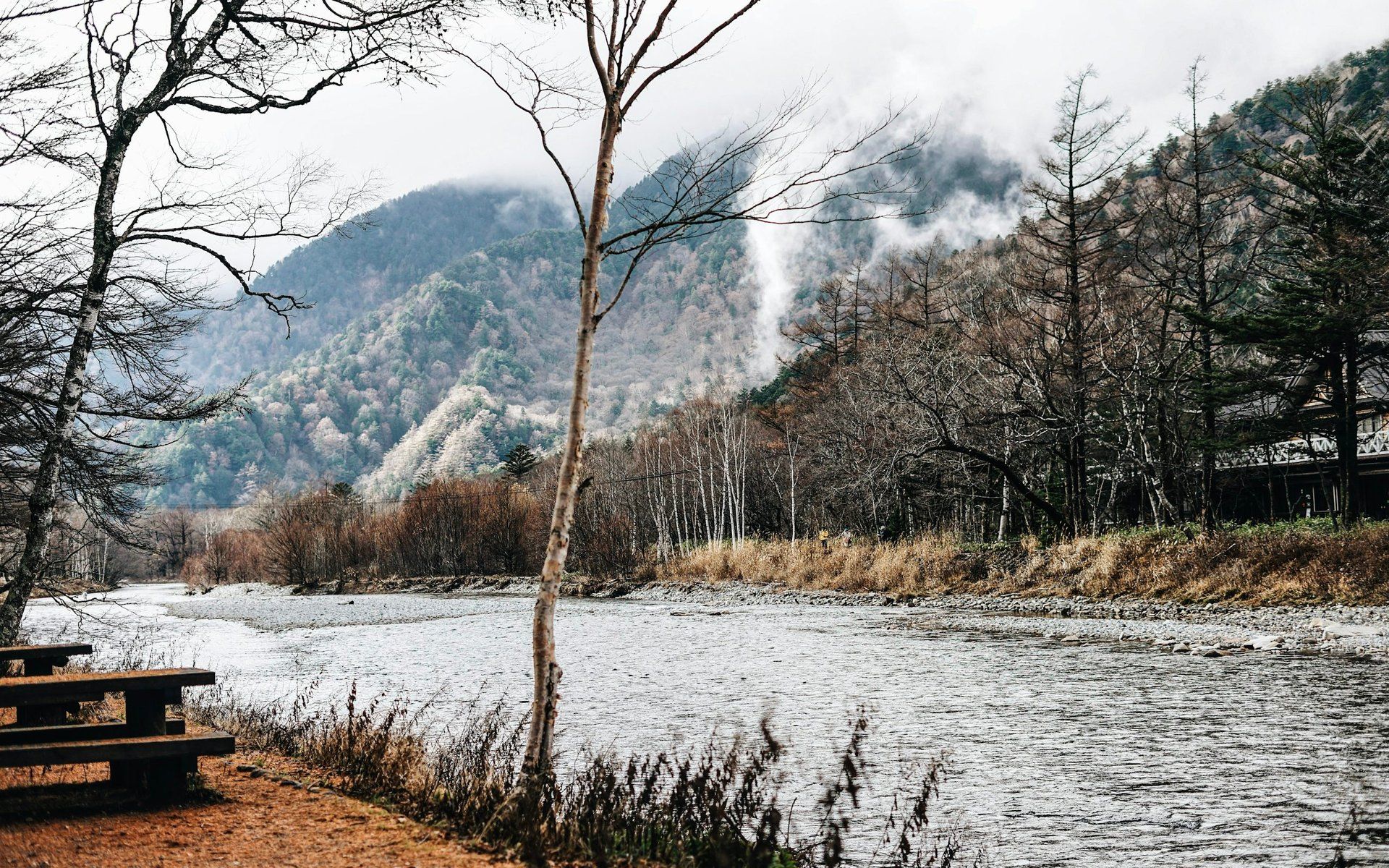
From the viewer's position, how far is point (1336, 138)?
2605cm

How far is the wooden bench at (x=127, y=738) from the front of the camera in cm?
552

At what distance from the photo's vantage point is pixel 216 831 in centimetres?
531

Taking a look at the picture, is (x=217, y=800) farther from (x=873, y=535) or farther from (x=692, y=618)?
(x=873, y=535)

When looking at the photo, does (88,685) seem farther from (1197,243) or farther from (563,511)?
(1197,243)

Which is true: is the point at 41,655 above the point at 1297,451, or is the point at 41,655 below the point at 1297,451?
below

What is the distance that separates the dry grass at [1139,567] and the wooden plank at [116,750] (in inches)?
822

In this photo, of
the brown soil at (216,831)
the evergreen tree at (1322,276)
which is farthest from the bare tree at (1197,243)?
the brown soil at (216,831)

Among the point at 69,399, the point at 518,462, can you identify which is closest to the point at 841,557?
the point at 69,399

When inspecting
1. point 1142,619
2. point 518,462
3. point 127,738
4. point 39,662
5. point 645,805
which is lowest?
point 1142,619

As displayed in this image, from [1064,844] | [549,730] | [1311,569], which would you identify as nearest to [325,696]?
[549,730]

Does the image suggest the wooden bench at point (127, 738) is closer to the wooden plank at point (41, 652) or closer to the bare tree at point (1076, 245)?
the wooden plank at point (41, 652)

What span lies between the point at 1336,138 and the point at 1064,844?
1029 inches

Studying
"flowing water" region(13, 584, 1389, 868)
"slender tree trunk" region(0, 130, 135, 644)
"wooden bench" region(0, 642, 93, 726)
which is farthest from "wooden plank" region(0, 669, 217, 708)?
"slender tree trunk" region(0, 130, 135, 644)

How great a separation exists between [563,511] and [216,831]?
249cm
